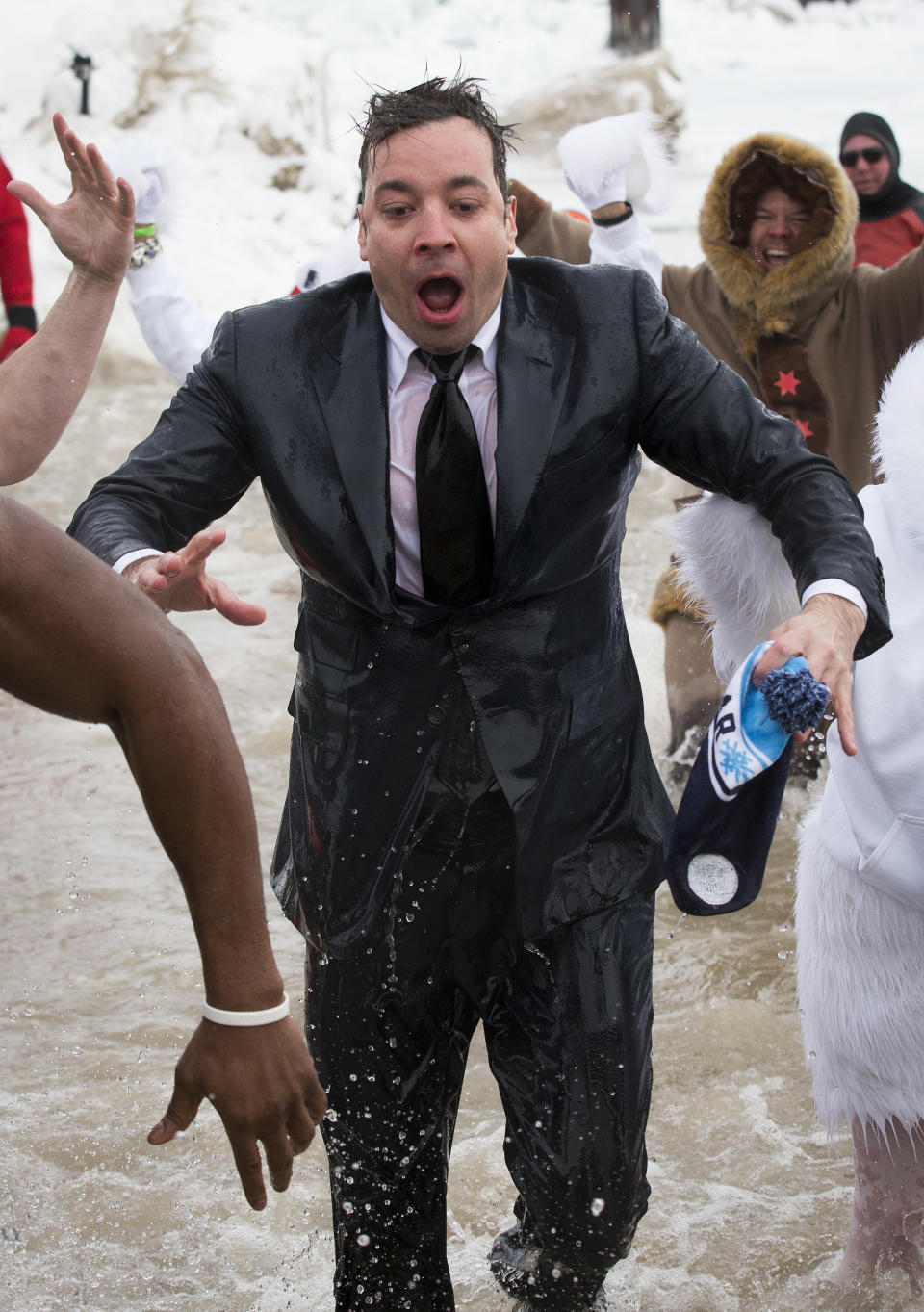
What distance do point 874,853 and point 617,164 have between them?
11.2 feet

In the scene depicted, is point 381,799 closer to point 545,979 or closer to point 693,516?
point 545,979

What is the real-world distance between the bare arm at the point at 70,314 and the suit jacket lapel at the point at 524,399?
0.85m

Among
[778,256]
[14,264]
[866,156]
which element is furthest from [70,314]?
[866,156]

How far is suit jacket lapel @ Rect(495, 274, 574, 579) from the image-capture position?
2.41 m

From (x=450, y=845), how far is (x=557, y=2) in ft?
70.6

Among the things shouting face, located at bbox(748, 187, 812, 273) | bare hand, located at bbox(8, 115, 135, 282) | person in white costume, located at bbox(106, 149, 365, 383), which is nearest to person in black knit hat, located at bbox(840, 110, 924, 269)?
shouting face, located at bbox(748, 187, 812, 273)

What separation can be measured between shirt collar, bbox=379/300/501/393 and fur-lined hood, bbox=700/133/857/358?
2.88m

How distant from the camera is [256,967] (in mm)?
1859

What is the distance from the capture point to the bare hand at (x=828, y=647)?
2.21m

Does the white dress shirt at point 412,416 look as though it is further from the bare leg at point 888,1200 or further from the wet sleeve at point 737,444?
the bare leg at point 888,1200

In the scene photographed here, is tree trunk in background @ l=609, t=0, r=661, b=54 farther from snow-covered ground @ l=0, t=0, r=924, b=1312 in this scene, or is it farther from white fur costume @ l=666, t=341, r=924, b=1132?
white fur costume @ l=666, t=341, r=924, b=1132

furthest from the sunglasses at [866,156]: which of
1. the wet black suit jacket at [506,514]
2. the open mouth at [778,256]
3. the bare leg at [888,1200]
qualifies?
the bare leg at [888,1200]

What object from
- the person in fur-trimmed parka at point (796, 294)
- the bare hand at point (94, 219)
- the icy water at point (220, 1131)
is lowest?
the icy water at point (220, 1131)

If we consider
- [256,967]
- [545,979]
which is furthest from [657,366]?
[256,967]
